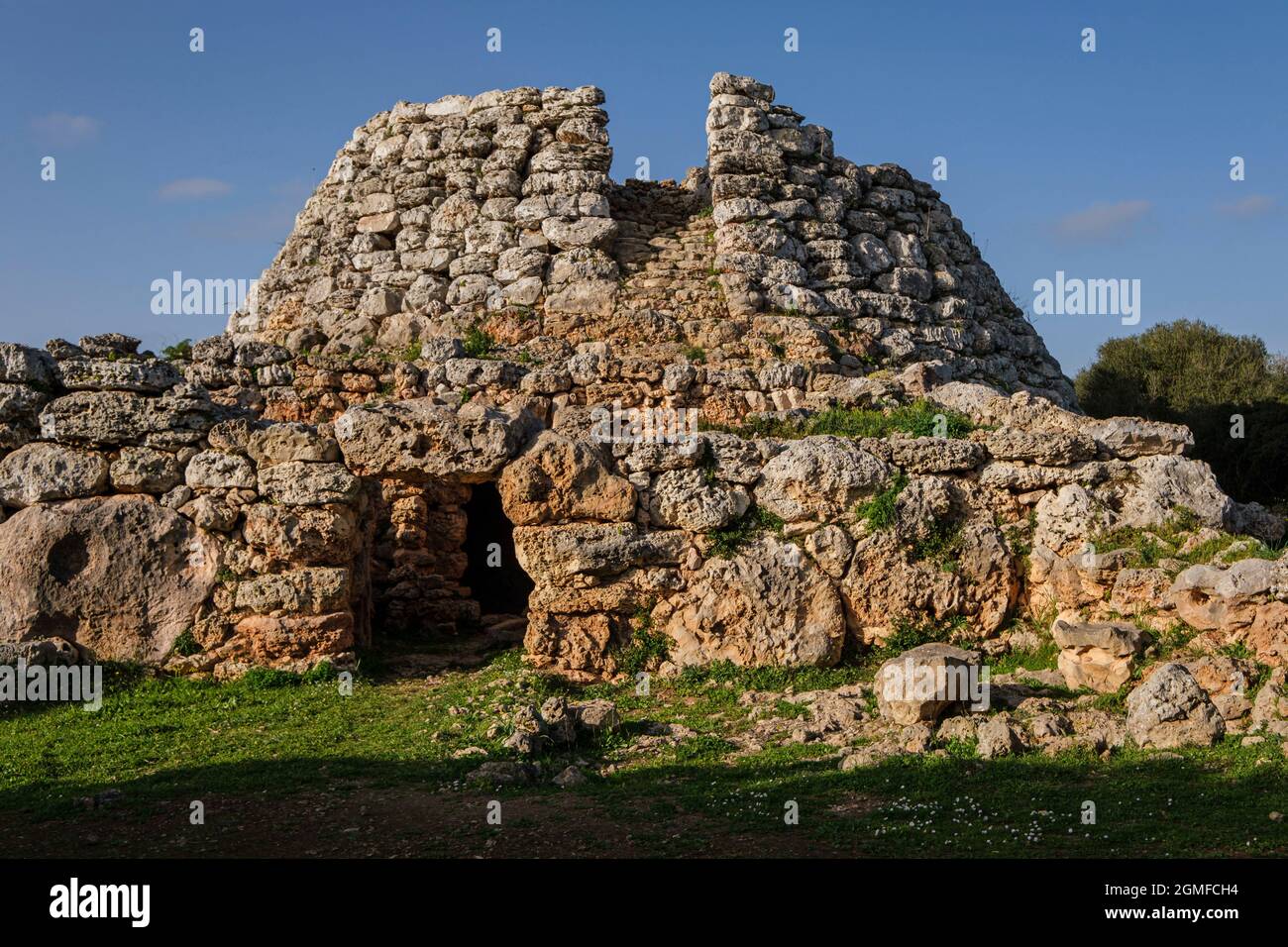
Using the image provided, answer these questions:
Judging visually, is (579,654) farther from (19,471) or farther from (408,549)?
(19,471)

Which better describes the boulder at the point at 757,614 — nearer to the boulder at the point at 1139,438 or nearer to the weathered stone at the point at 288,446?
the boulder at the point at 1139,438

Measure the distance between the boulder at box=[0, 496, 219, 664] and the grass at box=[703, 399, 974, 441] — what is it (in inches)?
216

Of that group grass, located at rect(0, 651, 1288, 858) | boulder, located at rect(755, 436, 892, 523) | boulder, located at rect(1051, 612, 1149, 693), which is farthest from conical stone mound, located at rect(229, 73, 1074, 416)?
grass, located at rect(0, 651, 1288, 858)

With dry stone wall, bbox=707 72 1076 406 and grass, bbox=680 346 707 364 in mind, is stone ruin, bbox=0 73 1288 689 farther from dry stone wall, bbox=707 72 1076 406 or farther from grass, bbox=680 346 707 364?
dry stone wall, bbox=707 72 1076 406

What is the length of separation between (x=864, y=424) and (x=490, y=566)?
21.3ft

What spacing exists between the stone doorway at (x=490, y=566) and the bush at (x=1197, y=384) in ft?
45.0

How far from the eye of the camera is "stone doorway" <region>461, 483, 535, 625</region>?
57.8ft

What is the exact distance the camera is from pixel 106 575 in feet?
38.5

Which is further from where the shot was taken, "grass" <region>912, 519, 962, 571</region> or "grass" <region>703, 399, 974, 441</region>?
"grass" <region>703, 399, 974, 441</region>

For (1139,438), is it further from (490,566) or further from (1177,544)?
(490,566)

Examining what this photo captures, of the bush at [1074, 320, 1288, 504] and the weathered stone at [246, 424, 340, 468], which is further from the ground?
the bush at [1074, 320, 1288, 504]

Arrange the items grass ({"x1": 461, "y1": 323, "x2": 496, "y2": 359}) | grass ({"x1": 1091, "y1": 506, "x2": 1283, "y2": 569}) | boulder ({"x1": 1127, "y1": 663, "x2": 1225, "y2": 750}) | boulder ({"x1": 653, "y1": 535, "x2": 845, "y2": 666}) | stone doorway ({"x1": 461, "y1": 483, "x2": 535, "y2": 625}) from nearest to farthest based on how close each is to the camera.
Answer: boulder ({"x1": 1127, "y1": 663, "x2": 1225, "y2": 750}) < grass ({"x1": 1091, "y1": 506, "x2": 1283, "y2": 569}) < boulder ({"x1": 653, "y1": 535, "x2": 845, "y2": 666}) < grass ({"x1": 461, "y1": 323, "x2": 496, "y2": 359}) < stone doorway ({"x1": 461, "y1": 483, "x2": 535, "y2": 625})

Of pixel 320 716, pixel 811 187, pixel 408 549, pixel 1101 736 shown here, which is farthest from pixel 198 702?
pixel 811 187

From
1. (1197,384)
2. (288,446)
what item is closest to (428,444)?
(288,446)
